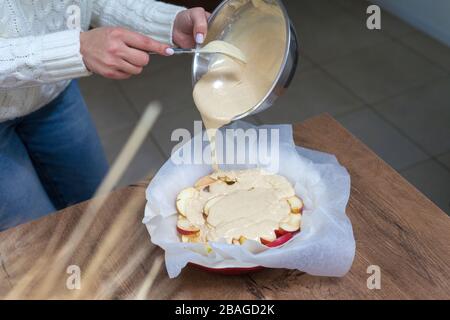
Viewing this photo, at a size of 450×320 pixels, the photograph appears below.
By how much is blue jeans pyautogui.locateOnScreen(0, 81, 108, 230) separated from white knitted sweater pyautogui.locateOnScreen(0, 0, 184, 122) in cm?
6

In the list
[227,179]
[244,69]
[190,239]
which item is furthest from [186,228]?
[244,69]

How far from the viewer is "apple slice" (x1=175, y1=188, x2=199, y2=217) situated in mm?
915

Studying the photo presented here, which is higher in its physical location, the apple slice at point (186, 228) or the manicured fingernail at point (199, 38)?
the manicured fingernail at point (199, 38)

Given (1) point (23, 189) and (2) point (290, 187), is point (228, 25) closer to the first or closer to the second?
(2) point (290, 187)

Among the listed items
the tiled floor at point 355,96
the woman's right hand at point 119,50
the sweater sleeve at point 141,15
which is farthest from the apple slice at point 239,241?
the tiled floor at point 355,96

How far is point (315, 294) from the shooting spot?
0.80 meters

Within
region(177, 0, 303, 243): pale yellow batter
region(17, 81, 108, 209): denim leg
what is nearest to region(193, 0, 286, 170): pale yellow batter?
region(177, 0, 303, 243): pale yellow batter

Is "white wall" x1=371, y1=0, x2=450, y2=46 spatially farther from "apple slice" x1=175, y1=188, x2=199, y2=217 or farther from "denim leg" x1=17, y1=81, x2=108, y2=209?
"apple slice" x1=175, y1=188, x2=199, y2=217

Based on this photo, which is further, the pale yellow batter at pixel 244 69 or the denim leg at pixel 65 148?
the denim leg at pixel 65 148

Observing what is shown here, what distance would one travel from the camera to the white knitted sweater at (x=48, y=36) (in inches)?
34.6

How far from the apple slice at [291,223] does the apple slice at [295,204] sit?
12 millimetres

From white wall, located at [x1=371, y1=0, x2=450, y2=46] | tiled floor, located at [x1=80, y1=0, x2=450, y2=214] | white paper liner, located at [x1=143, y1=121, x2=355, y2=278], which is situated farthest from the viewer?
white wall, located at [x1=371, y1=0, x2=450, y2=46]

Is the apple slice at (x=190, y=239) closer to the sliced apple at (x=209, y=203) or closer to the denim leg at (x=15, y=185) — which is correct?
the sliced apple at (x=209, y=203)
